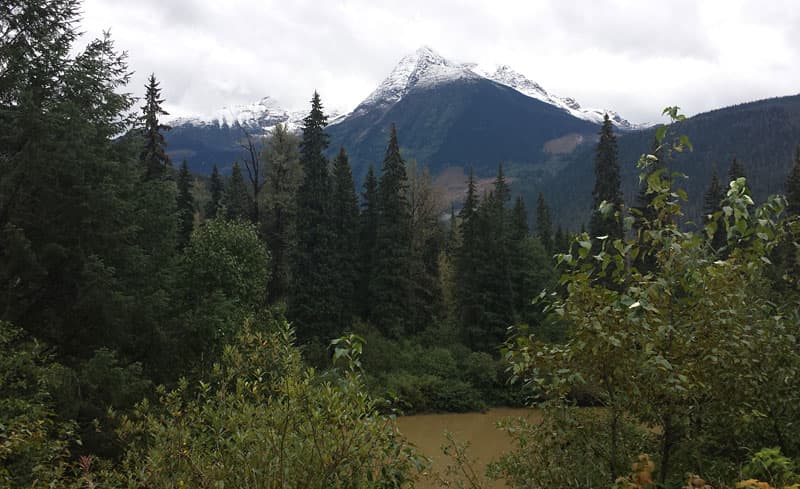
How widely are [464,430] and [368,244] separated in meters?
15.9

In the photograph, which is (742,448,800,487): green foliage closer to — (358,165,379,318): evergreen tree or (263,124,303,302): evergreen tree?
(263,124,303,302): evergreen tree

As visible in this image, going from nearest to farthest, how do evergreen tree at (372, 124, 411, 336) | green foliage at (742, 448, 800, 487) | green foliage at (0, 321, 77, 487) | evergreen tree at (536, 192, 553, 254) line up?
green foliage at (742, 448, 800, 487)
green foliage at (0, 321, 77, 487)
evergreen tree at (372, 124, 411, 336)
evergreen tree at (536, 192, 553, 254)

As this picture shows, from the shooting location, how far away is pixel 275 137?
3053 cm

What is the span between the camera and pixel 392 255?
111ft

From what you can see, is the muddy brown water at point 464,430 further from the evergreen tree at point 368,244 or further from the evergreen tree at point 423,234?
the evergreen tree at point 368,244

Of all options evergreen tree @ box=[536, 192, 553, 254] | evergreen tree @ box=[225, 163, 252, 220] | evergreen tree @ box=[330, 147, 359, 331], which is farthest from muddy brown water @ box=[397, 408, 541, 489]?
evergreen tree @ box=[536, 192, 553, 254]

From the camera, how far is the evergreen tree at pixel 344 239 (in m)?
32.2

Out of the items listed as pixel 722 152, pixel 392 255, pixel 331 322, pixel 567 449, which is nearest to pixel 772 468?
pixel 567 449

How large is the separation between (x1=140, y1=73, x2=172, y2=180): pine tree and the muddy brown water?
16506mm

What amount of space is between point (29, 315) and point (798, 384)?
15.3 m

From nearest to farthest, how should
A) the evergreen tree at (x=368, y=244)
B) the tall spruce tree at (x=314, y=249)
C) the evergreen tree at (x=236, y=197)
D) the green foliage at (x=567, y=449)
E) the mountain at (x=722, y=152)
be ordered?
the green foliage at (x=567, y=449), the tall spruce tree at (x=314, y=249), the evergreen tree at (x=368, y=244), the evergreen tree at (x=236, y=197), the mountain at (x=722, y=152)

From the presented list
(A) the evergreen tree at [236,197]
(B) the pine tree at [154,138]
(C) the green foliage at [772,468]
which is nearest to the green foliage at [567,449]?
(C) the green foliage at [772,468]

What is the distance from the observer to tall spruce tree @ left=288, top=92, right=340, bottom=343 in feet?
98.0

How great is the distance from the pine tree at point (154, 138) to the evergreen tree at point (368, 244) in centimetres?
1494
